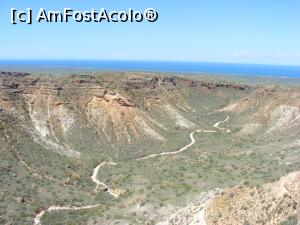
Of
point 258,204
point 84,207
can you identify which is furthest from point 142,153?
point 258,204

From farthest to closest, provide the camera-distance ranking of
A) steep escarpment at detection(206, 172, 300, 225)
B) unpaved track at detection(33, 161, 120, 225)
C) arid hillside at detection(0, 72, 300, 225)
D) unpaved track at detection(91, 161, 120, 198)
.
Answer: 1. unpaved track at detection(91, 161, 120, 198)
2. unpaved track at detection(33, 161, 120, 225)
3. arid hillside at detection(0, 72, 300, 225)
4. steep escarpment at detection(206, 172, 300, 225)

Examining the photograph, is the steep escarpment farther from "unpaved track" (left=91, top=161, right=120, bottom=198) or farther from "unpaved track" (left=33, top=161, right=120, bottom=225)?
"unpaved track" (left=91, top=161, right=120, bottom=198)

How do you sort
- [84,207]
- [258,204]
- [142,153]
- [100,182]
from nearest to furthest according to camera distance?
[258,204]
[84,207]
[100,182]
[142,153]

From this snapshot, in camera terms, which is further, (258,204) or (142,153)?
(142,153)

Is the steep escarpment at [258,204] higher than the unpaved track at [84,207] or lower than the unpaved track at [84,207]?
higher

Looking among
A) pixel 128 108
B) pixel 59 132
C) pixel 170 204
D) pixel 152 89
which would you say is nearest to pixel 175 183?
pixel 170 204

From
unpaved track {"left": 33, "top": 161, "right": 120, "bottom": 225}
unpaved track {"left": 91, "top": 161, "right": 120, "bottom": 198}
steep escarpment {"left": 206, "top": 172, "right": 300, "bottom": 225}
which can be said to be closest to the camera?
steep escarpment {"left": 206, "top": 172, "right": 300, "bottom": 225}

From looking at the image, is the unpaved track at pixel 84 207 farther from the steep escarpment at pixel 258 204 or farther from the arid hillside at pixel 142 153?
the steep escarpment at pixel 258 204

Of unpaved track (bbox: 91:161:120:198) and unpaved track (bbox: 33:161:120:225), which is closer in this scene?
unpaved track (bbox: 33:161:120:225)

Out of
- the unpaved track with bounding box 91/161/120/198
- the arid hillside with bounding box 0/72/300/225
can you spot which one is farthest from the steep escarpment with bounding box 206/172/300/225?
the unpaved track with bounding box 91/161/120/198

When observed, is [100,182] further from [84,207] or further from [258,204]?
[258,204]

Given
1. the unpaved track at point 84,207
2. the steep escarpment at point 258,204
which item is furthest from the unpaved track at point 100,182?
the steep escarpment at point 258,204
